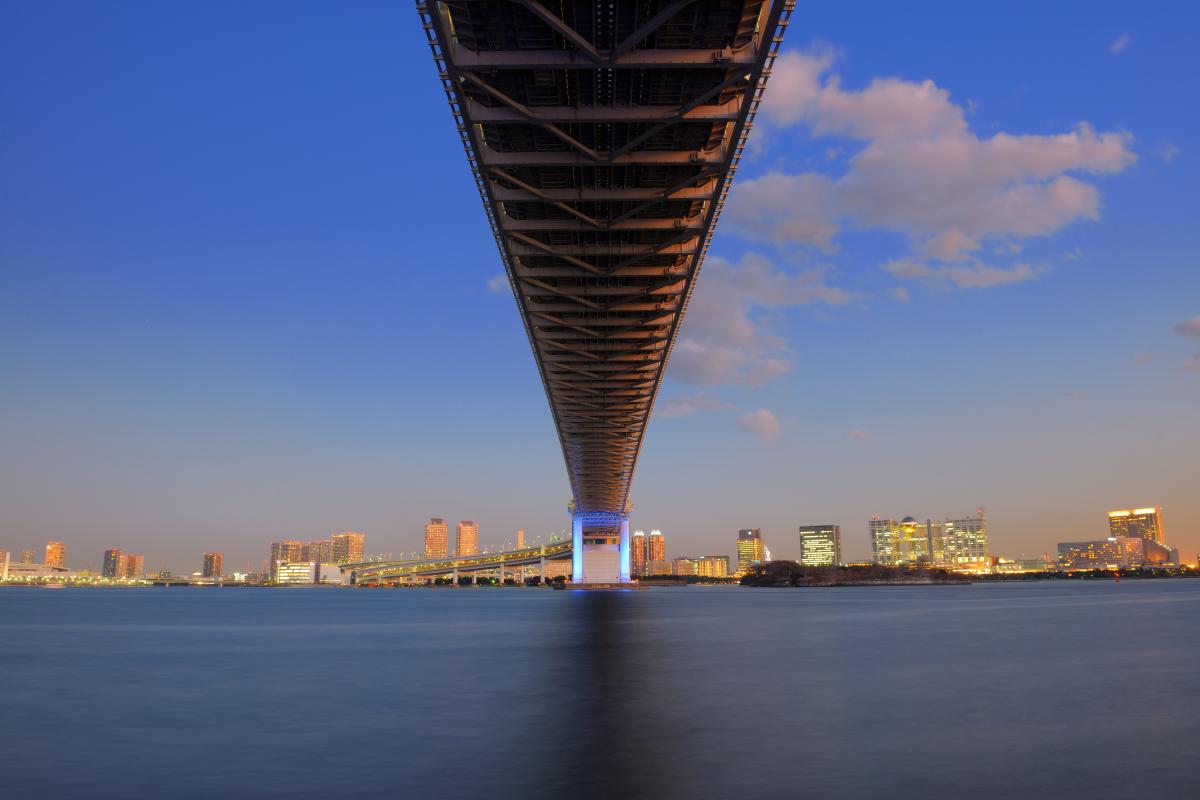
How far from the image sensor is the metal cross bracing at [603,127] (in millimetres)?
18016

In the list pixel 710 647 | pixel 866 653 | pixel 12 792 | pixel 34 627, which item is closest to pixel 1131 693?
pixel 866 653

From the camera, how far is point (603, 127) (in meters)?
22.8

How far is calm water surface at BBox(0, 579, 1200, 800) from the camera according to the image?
1007 cm

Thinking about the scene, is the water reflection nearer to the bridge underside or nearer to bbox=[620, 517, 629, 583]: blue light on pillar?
the bridge underside

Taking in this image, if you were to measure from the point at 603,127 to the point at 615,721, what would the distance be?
15365mm

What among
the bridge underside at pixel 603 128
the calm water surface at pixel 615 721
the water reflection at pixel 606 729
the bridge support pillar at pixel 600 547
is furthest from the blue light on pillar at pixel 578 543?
the water reflection at pixel 606 729

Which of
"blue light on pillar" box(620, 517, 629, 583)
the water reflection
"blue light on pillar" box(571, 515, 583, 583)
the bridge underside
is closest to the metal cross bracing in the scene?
the bridge underside

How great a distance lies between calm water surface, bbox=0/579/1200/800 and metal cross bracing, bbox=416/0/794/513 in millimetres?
12858

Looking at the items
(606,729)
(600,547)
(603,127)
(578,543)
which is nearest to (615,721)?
(606,729)

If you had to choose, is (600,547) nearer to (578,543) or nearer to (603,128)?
(578,543)

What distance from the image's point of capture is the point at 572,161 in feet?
75.2

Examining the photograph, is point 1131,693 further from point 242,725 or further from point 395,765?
point 242,725

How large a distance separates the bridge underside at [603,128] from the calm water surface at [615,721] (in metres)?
12.8

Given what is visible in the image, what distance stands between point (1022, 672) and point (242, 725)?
18.0 m
